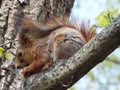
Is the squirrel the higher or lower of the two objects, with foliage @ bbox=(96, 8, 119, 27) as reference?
lower

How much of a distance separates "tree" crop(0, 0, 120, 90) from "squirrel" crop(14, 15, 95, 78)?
71 mm

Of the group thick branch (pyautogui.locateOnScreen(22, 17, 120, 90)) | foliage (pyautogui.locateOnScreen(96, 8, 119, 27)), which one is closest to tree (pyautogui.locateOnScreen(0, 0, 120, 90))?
thick branch (pyautogui.locateOnScreen(22, 17, 120, 90))

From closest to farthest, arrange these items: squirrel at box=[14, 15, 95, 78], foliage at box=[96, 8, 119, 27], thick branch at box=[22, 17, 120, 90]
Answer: thick branch at box=[22, 17, 120, 90] < foliage at box=[96, 8, 119, 27] < squirrel at box=[14, 15, 95, 78]

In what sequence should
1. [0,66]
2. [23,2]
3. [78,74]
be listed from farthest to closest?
[23,2]
[0,66]
[78,74]

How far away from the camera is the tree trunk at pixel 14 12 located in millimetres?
2531

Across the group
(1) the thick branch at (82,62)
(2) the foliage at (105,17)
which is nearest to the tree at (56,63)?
(1) the thick branch at (82,62)

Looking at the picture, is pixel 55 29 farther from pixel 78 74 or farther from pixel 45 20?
pixel 78 74

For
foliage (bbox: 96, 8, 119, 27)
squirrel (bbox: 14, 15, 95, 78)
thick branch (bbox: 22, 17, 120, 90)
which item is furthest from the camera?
squirrel (bbox: 14, 15, 95, 78)

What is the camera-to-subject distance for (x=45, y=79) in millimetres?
2078

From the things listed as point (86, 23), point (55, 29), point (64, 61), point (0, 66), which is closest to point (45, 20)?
point (55, 29)

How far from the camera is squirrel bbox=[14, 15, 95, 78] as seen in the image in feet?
8.45

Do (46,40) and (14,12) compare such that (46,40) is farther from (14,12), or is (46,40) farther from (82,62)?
(82,62)

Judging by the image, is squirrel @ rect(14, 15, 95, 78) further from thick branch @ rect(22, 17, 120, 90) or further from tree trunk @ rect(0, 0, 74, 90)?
thick branch @ rect(22, 17, 120, 90)

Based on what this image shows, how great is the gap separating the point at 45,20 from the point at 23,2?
187 mm
